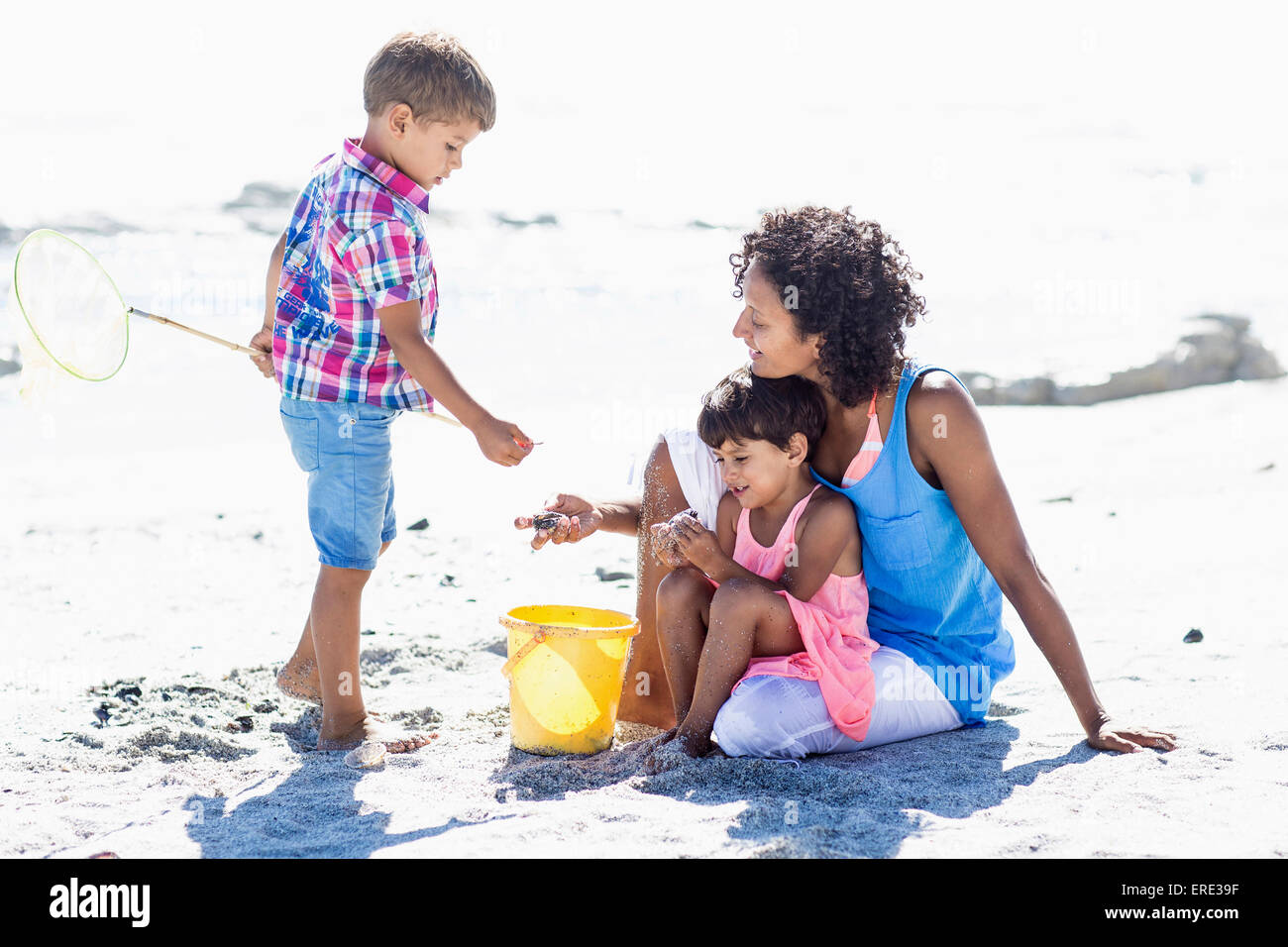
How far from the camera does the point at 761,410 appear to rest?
2.96 m

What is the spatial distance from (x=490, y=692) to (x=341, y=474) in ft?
3.15

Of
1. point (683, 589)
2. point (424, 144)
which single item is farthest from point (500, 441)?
point (424, 144)

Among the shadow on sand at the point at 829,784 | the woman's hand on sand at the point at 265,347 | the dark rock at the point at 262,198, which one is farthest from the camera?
the dark rock at the point at 262,198

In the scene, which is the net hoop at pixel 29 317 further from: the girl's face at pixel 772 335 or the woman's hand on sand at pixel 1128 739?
the woman's hand on sand at pixel 1128 739

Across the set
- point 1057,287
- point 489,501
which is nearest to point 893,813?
point 489,501

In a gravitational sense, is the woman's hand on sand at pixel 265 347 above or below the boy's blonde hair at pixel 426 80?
below

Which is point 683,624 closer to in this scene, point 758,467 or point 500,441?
point 758,467

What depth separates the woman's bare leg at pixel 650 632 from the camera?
3.21 m

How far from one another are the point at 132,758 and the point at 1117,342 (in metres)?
7.89

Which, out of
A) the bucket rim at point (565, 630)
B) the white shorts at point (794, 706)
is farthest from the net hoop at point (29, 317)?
the white shorts at point (794, 706)

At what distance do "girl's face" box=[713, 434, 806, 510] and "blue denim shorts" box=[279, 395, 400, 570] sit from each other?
0.93 m

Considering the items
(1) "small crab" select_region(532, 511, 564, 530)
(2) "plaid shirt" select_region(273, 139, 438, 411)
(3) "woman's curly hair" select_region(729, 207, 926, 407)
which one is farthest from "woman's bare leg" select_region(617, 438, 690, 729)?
(2) "plaid shirt" select_region(273, 139, 438, 411)

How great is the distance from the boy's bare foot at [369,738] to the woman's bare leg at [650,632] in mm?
556

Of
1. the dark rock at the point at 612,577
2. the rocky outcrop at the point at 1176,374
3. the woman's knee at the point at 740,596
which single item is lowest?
the dark rock at the point at 612,577
